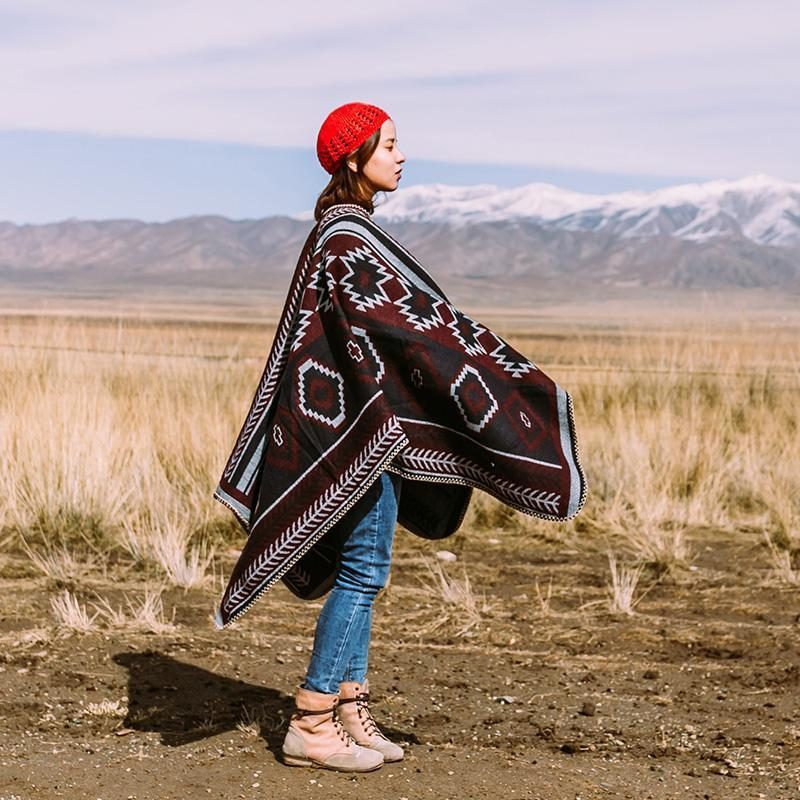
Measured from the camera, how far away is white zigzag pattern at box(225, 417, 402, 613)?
392 cm

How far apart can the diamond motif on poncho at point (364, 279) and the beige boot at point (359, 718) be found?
3.77ft

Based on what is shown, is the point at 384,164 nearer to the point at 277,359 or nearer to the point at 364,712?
the point at 277,359

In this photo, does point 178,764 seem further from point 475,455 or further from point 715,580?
point 715,580

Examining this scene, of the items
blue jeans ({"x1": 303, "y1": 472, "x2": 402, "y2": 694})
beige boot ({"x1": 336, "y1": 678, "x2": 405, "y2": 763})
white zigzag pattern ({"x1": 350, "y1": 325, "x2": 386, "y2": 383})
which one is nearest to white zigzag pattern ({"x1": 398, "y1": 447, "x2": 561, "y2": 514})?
blue jeans ({"x1": 303, "y1": 472, "x2": 402, "y2": 694})

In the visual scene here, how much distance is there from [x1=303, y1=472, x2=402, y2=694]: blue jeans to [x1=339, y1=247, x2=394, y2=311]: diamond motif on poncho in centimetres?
49

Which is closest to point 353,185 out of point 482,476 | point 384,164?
point 384,164

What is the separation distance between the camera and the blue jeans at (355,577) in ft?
13.4

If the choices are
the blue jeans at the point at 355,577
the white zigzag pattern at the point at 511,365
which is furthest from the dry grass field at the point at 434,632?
the white zigzag pattern at the point at 511,365

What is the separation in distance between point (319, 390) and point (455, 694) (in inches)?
69.0

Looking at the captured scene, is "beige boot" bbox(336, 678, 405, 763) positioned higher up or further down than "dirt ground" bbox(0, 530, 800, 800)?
higher up

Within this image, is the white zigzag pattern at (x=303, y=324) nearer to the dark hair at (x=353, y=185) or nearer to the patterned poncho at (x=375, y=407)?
the patterned poncho at (x=375, y=407)

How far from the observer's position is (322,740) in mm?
4211

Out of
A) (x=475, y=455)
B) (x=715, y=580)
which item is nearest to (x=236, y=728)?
(x=475, y=455)

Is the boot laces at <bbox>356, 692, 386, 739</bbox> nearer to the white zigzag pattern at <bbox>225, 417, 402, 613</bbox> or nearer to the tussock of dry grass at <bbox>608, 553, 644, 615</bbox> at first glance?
the white zigzag pattern at <bbox>225, 417, 402, 613</bbox>
